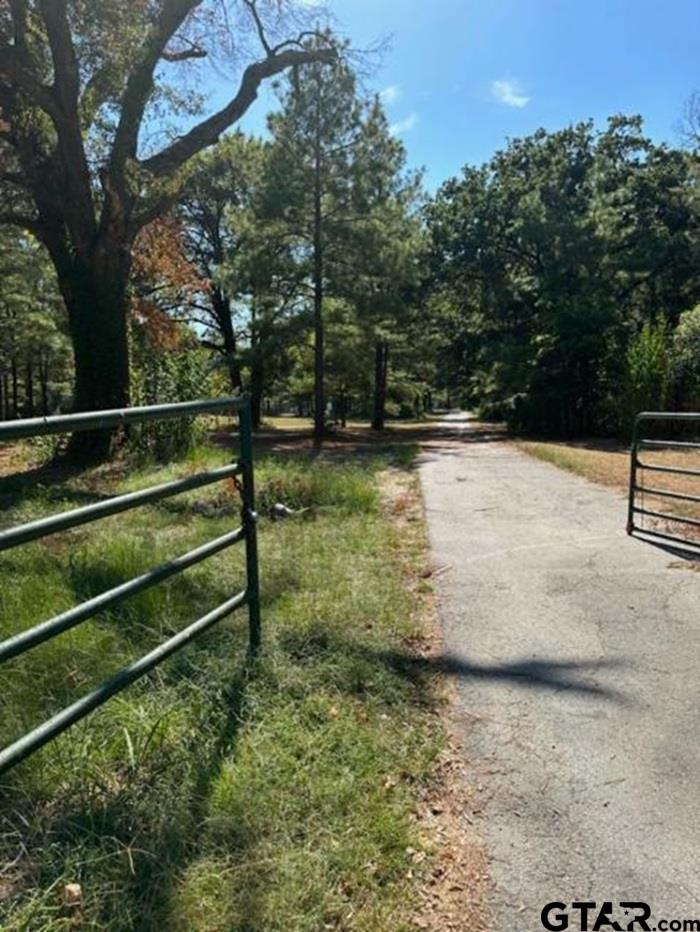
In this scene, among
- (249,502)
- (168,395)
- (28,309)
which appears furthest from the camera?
(28,309)

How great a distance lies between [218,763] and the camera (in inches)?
92.4

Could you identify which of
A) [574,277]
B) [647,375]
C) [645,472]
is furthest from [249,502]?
[574,277]

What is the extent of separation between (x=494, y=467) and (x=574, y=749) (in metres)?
9.39

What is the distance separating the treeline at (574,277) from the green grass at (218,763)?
49.2ft

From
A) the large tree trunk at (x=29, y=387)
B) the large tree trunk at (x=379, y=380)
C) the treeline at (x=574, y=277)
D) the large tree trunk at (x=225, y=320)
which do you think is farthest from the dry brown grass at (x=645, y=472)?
the large tree trunk at (x=29, y=387)

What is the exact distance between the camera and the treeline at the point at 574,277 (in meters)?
18.6

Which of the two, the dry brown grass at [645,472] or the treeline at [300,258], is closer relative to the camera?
the dry brown grass at [645,472]

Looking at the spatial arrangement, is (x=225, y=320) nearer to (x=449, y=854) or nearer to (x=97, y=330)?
(x=97, y=330)

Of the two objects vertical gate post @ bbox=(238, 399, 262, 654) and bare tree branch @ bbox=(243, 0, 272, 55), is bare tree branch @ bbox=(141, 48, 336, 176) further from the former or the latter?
vertical gate post @ bbox=(238, 399, 262, 654)

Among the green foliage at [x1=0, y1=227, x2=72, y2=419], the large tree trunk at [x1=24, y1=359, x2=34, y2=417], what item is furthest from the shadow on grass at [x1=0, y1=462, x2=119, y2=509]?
the large tree trunk at [x1=24, y1=359, x2=34, y2=417]

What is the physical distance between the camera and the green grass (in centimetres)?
177

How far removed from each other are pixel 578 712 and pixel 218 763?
156cm

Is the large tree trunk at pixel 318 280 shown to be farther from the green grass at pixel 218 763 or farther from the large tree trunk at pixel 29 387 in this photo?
the large tree trunk at pixel 29 387

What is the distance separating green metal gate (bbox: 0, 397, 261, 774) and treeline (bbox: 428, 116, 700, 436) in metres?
15.2
